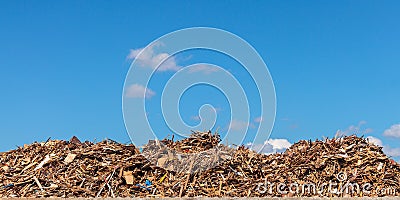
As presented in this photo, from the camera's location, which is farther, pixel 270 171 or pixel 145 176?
pixel 270 171

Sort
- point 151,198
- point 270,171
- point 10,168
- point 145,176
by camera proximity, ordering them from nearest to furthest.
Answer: point 151,198
point 145,176
point 270,171
point 10,168

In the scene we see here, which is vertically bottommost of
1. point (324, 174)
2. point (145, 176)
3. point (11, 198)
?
point (11, 198)

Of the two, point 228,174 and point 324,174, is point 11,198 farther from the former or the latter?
point 324,174

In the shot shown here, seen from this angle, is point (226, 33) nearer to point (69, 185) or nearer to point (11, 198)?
point (69, 185)

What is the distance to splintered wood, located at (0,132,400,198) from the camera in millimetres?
5938

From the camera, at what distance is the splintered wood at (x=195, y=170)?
19.5ft

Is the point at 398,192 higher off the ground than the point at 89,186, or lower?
higher

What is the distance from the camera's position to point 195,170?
607 centimetres

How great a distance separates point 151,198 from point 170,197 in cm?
23

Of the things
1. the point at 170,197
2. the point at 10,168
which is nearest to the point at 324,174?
the point at 170,197

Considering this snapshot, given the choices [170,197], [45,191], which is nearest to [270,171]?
[170,197]

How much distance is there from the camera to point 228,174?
611cm

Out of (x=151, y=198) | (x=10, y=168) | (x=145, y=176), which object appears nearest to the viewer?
(x=151, y=198)

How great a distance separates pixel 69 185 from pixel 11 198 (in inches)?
27.7
